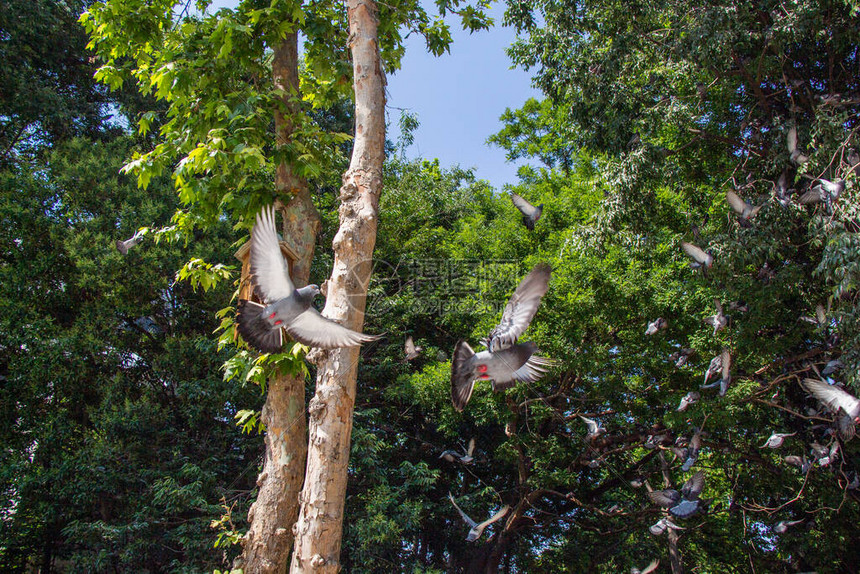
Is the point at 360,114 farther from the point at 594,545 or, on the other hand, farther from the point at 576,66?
the point at 594,545

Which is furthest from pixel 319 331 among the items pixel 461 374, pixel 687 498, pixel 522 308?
pixel 687 498

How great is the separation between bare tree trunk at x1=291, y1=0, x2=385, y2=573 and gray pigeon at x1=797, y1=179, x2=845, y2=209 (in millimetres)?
3713

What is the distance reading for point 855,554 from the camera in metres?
6.73

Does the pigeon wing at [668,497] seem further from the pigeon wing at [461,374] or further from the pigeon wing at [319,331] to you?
the pigeon wing at [319,331]

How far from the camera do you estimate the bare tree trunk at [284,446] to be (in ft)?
11.4

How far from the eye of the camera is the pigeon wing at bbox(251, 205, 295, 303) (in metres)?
2.96

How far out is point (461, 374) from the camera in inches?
121

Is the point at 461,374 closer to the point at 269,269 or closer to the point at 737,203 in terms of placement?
the point at 269,269

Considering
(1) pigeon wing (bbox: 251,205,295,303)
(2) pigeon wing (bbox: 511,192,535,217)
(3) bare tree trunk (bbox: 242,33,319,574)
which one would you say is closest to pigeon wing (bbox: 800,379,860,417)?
(2) pigeon wing (bbox: 511,192,535,217)

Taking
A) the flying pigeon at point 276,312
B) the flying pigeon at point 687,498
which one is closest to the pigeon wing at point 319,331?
the flying pigeon at point 276,312

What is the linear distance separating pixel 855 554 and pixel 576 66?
6.71 metres

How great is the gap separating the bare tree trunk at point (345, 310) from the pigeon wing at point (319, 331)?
10cm

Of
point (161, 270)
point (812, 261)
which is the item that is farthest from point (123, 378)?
point (812, 261)

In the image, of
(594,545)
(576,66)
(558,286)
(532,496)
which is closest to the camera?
(576,66)
